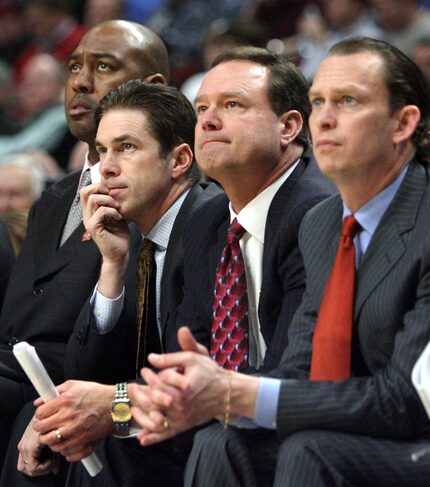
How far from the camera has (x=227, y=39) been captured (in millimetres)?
7340

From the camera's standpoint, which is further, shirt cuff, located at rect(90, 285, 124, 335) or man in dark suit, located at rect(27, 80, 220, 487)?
shirt cuff, located at rect(90, 285, 124, 335)

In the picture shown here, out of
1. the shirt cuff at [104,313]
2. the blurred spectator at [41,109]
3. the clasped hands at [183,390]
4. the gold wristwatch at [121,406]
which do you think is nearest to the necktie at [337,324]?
the clasped hands at [183,390]

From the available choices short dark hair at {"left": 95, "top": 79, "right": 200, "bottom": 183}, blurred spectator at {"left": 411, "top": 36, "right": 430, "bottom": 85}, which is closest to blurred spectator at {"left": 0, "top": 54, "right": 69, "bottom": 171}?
blurred spectator at {"left": 411, "top": 36, "right": 430, "bottom": 85}

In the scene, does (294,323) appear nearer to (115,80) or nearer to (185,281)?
(185,281)

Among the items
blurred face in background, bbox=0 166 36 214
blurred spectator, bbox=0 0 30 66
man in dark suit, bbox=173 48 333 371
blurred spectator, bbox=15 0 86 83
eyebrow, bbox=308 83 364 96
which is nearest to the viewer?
eyebrow, bbox=308 83 364 96

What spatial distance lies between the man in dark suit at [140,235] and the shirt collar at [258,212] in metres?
0.32

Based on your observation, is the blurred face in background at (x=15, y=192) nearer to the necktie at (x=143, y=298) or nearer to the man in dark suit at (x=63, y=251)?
the man in dark suit at (x=63, y=251)

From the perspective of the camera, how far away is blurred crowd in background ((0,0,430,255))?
7.20 m

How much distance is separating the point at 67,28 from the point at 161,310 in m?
6.09

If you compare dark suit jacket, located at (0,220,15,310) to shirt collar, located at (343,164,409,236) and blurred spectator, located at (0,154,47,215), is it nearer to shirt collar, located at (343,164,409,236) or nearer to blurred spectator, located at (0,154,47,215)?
blurred spectator, located at (0,154,47,215)

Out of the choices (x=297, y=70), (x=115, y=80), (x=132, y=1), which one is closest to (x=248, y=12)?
(x=132, y=1)

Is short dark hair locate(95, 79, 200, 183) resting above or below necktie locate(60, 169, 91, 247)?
above

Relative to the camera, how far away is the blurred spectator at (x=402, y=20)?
7.30 metres

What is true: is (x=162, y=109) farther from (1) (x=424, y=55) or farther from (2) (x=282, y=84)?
(1) (x=424, y=55)
